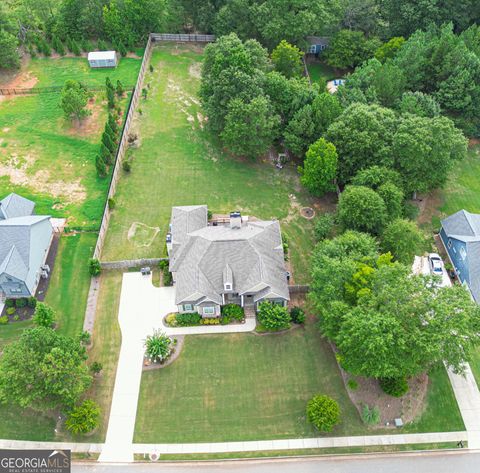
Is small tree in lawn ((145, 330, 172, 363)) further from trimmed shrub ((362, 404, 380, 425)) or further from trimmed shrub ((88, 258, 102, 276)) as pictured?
trimmed shrub ((362, 404, 380, 425))

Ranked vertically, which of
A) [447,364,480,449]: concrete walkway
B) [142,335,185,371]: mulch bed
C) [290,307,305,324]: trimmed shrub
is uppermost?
[290,307,305,324]: trimmed shrub

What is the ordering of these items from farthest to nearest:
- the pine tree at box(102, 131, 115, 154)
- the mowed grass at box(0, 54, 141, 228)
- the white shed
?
the white shed
the pine tree at box(102, 131, 115, 154)
the mowed grass at box(0, 54, 141, 228)

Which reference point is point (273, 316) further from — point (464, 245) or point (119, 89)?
point (119, 89)

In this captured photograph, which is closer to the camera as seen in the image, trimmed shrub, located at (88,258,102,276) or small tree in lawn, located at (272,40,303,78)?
trimmed shrub, located at (88,258,102,276)

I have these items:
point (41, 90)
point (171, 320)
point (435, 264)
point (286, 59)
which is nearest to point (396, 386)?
point (435, 264)

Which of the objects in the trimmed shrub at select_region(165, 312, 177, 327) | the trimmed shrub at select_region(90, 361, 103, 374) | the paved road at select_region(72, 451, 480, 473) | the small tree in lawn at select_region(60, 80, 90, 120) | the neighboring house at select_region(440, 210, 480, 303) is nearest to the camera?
the paved road at select_region(72, 451, 480, 473)

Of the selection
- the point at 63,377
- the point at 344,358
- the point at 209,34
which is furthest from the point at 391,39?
the point at 63,377

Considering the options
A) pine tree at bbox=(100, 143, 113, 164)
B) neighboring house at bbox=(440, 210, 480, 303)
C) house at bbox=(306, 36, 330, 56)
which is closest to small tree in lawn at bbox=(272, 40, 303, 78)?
house at bbox=(306, 36, 330, 56)
